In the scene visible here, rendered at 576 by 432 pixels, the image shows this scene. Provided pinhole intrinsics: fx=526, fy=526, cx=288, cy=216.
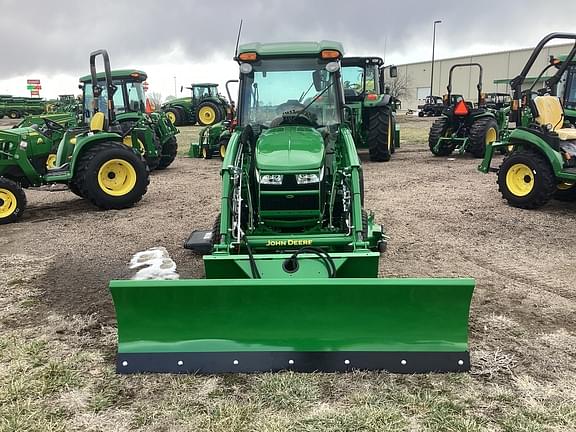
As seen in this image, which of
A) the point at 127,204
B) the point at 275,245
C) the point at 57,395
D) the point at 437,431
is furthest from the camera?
the point at 127,204

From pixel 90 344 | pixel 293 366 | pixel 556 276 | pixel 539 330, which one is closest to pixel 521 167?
pixel 556 276

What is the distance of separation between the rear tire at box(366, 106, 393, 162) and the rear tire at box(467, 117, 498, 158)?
2073mm

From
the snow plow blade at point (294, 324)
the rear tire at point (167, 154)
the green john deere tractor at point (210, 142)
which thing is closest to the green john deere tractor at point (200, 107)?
the green john deere tractor at point (210, 142)

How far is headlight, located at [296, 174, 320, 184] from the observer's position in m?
4.29

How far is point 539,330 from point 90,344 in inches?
128

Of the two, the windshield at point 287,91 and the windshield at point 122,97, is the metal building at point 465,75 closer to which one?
the windshield at point 122,97

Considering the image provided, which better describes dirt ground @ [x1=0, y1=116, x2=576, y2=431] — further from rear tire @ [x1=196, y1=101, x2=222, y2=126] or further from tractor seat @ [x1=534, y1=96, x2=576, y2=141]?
rear tire @ [x1=196, y1=101, x2=222, y2=126]

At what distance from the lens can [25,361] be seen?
3.45 meters

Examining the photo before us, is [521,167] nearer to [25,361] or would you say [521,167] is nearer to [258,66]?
[258,66]

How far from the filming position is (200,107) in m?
27.2

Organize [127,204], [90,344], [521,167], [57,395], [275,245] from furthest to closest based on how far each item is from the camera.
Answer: [127,204] < [521,167] < [275,245] < [90,344] < [57,395]

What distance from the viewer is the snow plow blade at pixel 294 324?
3244 mm

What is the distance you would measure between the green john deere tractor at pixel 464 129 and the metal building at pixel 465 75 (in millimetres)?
43006

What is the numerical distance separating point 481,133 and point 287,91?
8.89m
